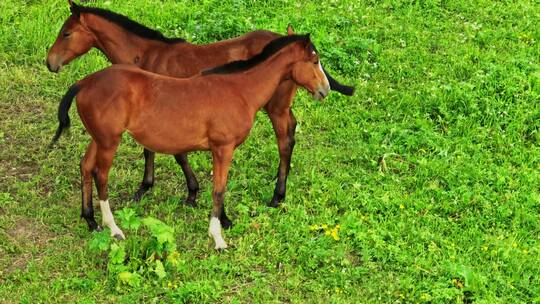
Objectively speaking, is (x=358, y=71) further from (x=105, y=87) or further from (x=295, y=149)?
(x=105, y=87)

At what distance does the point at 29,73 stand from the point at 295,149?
3.66 meters

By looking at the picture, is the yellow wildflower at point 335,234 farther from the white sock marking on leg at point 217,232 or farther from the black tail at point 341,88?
the black tail at point 341,88

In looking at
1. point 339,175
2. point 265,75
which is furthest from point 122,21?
point 339,175

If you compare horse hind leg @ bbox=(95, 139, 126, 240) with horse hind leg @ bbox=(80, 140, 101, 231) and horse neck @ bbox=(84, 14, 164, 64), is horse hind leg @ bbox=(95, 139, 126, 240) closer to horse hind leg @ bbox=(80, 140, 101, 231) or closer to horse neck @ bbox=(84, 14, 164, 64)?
horse hind leg @ bbox=(80, 140, 101, 231)

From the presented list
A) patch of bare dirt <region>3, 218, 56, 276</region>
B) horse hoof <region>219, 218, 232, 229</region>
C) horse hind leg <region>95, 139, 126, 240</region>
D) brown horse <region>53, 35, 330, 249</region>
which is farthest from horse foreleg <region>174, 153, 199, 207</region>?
patch of bare dirt <region>3, 218, 56, 276</region>

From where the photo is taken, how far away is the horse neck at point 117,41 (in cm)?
647

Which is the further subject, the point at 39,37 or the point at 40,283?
the point at 39,37

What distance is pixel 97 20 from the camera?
6.46 meters

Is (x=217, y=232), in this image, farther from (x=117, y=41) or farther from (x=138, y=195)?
(x=117, y=41)

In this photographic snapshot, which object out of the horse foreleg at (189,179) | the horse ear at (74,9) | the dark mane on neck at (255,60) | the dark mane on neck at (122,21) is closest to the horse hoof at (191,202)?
→ the horse foreleg at (189,179)

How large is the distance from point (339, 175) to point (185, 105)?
2083 millimetres

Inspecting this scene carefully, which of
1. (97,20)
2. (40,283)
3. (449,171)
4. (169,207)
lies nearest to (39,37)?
(97,20)

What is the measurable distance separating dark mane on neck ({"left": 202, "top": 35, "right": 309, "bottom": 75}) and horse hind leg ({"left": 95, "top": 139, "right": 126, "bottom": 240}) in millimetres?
1073

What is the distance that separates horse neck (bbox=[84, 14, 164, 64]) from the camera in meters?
6.47
